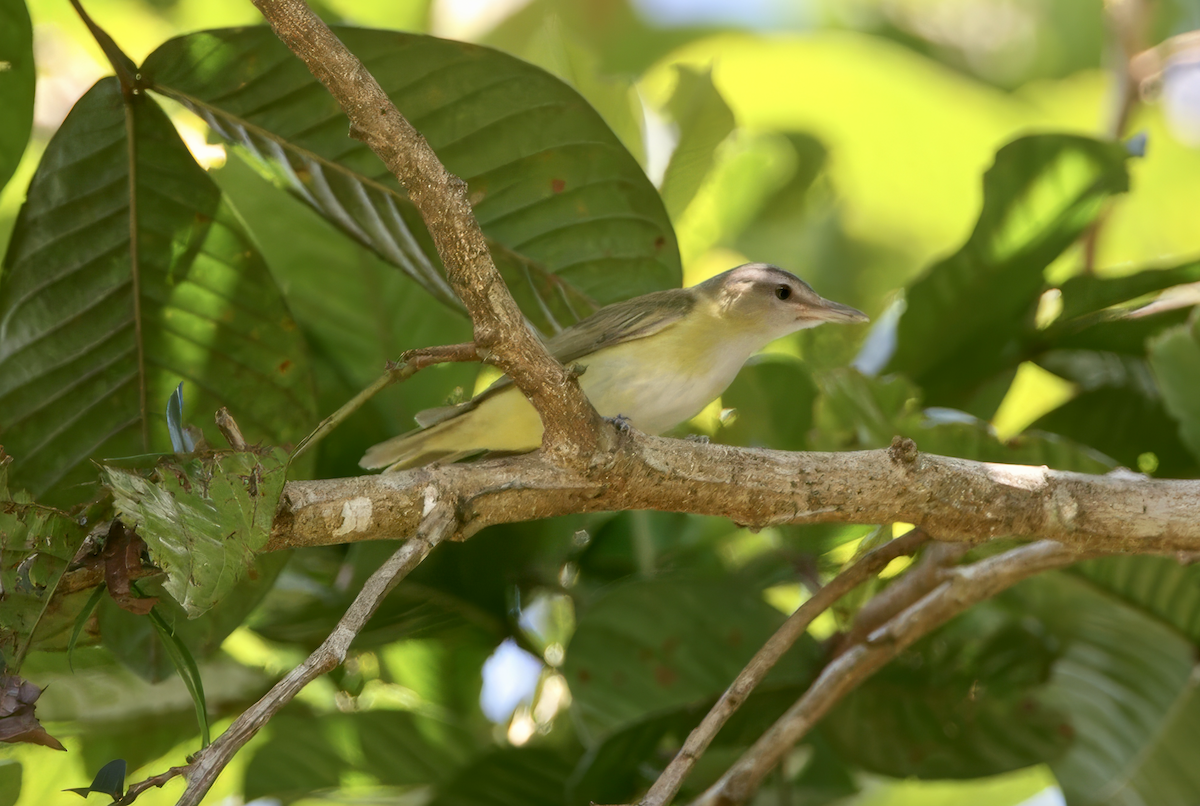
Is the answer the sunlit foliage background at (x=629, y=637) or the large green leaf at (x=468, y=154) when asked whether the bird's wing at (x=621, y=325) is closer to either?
the sunlit foliage background at (x=629, y=637)

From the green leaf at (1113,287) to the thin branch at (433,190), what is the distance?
1.22 meters

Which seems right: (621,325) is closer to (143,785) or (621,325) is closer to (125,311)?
(125,311)

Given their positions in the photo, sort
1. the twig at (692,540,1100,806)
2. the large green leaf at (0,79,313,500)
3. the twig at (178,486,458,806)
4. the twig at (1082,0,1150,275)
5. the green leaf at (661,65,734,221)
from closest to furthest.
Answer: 1. the twig at (178,486,458,806)
2. the twig at (692,540,1100,806)
3. the large green leaf at (0,79,313,500)
4. the green leaf at (661,65,734,221)
5. the twig at (1082,0,1150,275)

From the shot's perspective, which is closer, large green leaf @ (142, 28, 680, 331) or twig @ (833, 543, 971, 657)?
large green leaf @ (142, 28, 680, 331)

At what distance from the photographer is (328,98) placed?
1.47 m

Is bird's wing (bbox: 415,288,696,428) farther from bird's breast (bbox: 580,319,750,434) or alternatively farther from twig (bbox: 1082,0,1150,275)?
twig (bbox: 1082,0,1150,275)

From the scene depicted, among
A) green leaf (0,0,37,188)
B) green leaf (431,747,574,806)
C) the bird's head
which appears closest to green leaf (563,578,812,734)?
green leaf (431,747,574,806)

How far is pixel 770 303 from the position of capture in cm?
210

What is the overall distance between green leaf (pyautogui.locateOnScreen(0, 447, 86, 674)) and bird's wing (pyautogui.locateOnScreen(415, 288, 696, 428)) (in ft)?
2.77

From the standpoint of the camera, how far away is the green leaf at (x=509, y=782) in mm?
1716

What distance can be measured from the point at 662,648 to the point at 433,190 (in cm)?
95

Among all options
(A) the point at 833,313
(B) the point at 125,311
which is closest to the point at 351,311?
(B) the point at 125,311

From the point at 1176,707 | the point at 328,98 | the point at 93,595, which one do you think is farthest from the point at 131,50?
the point at 1176,707

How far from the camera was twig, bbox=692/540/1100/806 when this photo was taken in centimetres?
135
